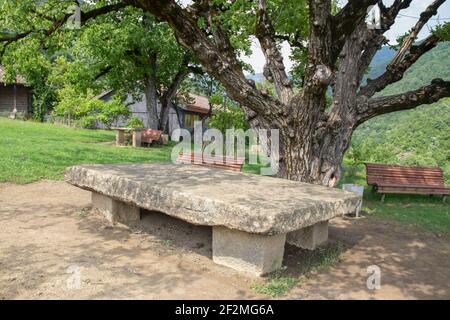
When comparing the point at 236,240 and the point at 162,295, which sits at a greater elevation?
the point at 236,240

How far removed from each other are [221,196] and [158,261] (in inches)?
41.8

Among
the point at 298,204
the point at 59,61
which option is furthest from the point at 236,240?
the point at 59,61

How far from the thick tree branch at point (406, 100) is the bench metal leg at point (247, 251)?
12.6 feet

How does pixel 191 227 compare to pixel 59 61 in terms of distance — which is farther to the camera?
pixel 59 61

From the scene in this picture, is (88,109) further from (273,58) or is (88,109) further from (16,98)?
(273,58)

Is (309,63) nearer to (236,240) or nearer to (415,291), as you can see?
(236,240)

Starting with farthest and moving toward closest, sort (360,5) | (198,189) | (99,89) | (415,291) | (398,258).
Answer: (99,89), (360,5), (398,258), (198,189), (415,291)

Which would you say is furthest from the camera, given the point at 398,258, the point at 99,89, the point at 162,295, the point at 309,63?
the point at 99,89

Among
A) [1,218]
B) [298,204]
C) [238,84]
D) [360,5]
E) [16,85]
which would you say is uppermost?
[16,85]

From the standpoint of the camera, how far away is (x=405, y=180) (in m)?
10.3

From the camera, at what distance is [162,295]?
3.73 meters

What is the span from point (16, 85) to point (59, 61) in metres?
4.01

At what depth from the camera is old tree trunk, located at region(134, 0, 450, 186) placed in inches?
229

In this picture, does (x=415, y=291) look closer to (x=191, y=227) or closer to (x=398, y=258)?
(x=398, y=258)
